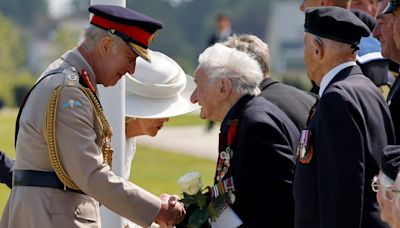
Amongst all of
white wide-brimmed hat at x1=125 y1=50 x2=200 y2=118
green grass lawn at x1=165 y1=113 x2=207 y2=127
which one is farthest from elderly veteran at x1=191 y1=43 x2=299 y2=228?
green grass lawn at x1=165 y1=113 x2=207 y2=127

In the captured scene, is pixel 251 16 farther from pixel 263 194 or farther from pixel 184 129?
pixel 263 194

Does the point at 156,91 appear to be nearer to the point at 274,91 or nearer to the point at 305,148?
the point at 274,91

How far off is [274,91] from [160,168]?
11.7m

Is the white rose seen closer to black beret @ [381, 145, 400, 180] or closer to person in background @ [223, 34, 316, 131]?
person in background @ [223, 34, 316, 131]

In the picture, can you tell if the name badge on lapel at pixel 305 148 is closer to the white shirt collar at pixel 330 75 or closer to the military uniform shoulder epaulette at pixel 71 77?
the white shirt collar at pixel 330 75

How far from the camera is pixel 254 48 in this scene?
6379 mm

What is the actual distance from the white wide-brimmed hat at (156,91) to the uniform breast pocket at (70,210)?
44.5 inches

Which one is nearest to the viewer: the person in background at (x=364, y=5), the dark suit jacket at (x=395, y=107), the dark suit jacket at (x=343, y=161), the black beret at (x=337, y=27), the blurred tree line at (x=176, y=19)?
the dark suit jacket at (x=343, y=161)

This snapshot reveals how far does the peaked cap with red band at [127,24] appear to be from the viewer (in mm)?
5629

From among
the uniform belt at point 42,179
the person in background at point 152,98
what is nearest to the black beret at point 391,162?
the uniform belt at point 42,179

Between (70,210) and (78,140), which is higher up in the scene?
(78,140)

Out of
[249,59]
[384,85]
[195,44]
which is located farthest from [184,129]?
[195,44]

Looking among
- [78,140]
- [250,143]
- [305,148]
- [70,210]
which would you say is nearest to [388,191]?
[305,148]

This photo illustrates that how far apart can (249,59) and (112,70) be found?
859 mm
